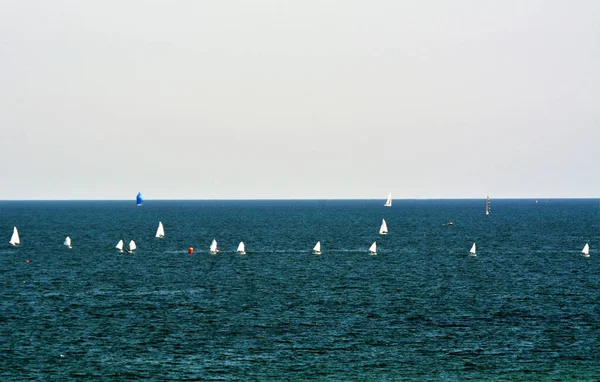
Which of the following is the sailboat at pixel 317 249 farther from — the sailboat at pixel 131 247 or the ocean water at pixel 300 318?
the sailboat at pixel 131 247

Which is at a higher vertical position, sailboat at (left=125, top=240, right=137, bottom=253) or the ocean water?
sailboat at (left=125, top=240, right=137, bottom=253)

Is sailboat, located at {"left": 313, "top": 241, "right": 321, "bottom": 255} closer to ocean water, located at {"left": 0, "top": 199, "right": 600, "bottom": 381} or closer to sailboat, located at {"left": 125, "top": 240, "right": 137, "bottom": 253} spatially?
ocean water, located at {"left": 0, "top": 199, "right": 600, "bottom": 381}

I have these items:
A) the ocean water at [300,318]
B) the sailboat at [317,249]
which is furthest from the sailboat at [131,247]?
the sailboat at [317,249]

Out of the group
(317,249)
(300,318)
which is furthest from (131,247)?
(300,318)

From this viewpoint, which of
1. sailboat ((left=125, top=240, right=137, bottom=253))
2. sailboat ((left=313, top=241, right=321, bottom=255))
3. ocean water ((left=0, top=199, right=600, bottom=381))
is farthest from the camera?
sailboat ((left=125, top=240, right=137, bottom=253))

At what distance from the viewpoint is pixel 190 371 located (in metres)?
56.9

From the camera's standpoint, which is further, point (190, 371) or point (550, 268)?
point (550, 268)

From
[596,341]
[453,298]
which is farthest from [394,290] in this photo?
[596,341]

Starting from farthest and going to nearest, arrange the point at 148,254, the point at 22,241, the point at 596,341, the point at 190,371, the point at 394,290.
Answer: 1. the point at 22,241
2. the point at 148,254
3. the point at 394,290
4. the point at 596,341
5. the point at 190,371

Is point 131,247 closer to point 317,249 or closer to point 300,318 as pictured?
point 317,249

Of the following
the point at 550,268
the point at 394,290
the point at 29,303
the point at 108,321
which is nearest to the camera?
the point at 108,321

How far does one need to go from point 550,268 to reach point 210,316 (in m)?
67.2

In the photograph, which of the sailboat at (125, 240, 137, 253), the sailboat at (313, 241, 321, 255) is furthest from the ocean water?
the sailboat at (125, 240, 137, 253)

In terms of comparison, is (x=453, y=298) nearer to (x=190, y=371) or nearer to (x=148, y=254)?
(x=190, y=371)
